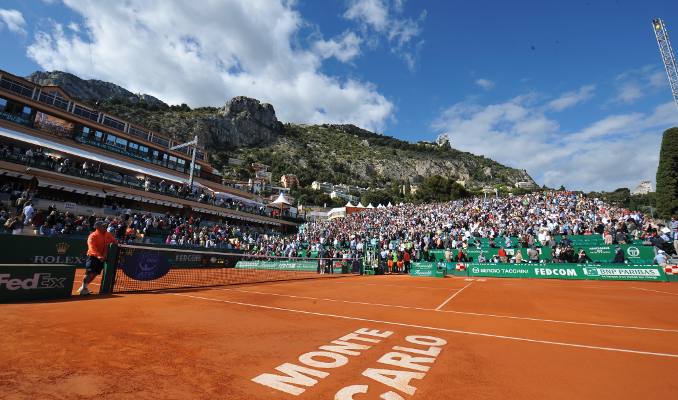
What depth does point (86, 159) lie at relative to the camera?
1203 inches

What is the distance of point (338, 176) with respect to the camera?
142 metres

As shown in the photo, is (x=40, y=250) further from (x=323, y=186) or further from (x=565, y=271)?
(x=323, y=186)

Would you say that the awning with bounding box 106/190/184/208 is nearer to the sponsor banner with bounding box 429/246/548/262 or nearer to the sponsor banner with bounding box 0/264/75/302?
the sponsor banner with bounding box 0/264/75/302

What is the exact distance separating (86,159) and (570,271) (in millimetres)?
41353

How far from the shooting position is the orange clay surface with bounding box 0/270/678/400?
3.04 metres

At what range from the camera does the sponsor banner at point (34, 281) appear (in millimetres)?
6547

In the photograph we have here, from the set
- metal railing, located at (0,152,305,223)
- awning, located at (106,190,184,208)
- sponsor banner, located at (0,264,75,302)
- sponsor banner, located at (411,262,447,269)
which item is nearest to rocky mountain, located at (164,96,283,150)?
metal railing, located at (0,152,305,223)

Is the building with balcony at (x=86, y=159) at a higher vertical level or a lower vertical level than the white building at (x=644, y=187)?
lower

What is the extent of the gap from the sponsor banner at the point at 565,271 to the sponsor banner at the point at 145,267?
17537mm

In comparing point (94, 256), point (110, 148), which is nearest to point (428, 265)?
point (94, 256)

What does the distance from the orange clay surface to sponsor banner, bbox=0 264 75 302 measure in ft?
2.05

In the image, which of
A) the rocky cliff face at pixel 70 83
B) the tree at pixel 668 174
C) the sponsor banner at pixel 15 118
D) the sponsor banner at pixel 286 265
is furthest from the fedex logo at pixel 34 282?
the rocky cliff face at pixel 70 83

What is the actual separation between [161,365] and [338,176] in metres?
139

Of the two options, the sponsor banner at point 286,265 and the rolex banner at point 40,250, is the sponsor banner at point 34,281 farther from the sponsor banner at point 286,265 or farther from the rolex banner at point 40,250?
the sponsor banner at point 286,265
